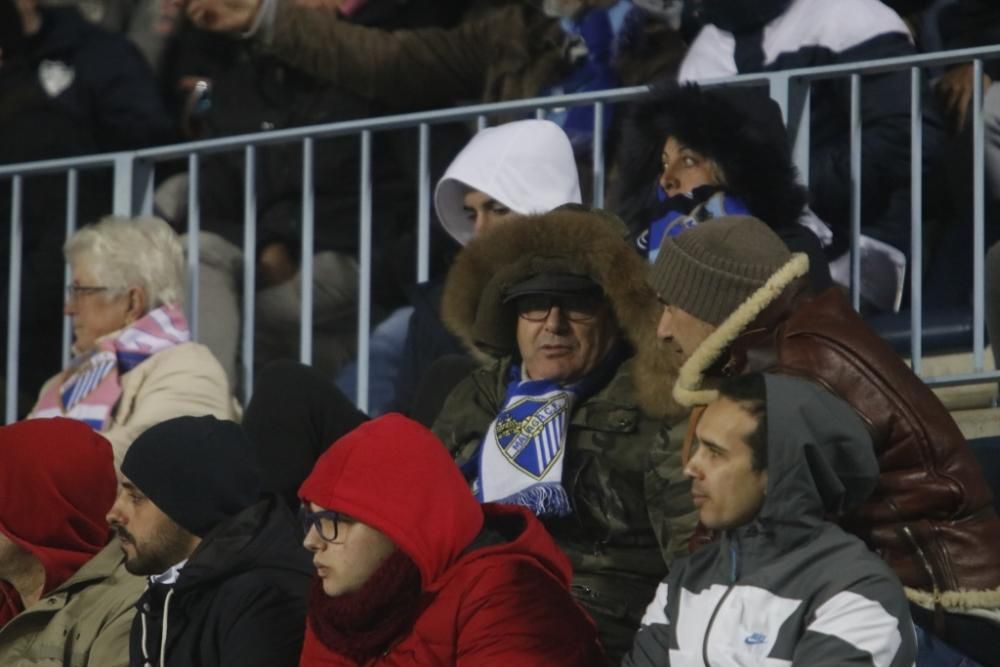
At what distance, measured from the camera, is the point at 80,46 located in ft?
30.6

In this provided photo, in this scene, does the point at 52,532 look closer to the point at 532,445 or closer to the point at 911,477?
the point at 532,445

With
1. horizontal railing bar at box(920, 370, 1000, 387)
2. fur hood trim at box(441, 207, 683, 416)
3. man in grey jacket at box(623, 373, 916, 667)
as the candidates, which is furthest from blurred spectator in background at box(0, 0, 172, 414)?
man in grey jacket at box(623, 373, 916, 667)

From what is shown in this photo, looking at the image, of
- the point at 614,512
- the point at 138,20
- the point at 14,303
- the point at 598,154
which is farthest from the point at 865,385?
the point at 138,20

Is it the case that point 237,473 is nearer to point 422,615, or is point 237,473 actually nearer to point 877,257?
point 422,615

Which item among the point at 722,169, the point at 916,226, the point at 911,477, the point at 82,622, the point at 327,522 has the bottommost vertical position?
the point at 82,622

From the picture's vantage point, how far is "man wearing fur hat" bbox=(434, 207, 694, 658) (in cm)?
582

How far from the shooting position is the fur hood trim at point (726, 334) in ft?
17.7

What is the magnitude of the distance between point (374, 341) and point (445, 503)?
265 centimetres

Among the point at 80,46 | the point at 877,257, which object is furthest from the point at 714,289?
the point at 80,46

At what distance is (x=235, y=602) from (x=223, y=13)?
11.1 feet

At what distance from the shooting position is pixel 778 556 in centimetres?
479

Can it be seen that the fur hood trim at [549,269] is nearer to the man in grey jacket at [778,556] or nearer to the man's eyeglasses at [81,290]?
the man in grey jacket at [778,556]

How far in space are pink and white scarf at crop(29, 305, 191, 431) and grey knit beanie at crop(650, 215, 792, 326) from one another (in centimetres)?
255

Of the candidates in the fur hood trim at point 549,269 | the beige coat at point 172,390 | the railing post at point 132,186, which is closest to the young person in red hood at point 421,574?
the fur hood trim at point 549,269
